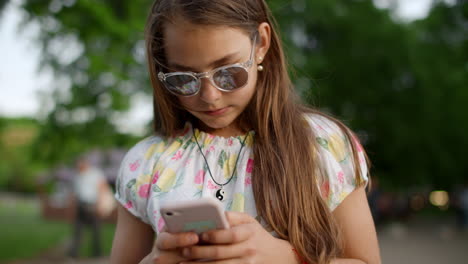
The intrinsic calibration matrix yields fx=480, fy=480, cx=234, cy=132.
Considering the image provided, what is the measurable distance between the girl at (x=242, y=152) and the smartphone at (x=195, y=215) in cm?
10

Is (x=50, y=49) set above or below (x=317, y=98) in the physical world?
above

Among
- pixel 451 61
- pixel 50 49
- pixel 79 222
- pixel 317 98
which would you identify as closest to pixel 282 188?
pixel 317 98

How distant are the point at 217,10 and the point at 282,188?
61 centimetres

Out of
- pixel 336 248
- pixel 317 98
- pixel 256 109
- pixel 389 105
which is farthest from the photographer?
pixel 389 105

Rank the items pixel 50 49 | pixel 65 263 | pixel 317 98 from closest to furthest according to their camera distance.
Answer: pixel 317 98 < pixel 65 263 < pixel 50 49

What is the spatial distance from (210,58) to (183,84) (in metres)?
0.14

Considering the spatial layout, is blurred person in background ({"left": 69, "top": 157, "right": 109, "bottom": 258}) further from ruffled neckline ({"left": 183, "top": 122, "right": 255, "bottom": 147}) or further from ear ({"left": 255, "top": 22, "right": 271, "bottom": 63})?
ear ({"left": 255, "top": 22, "right": 271, "bottom": 63})

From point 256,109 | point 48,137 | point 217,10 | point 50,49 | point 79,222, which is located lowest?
point 79,222

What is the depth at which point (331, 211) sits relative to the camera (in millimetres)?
1573

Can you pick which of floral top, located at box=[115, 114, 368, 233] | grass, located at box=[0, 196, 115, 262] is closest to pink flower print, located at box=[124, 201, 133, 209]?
floral top, located at box=[115, 114, 368, 233]

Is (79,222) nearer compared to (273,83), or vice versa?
(273,83)

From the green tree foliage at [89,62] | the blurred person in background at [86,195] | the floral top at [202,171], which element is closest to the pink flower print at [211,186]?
the floral top at [202,171]

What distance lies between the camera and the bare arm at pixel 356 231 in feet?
5.14

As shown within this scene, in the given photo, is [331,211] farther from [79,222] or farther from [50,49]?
[50,49]
